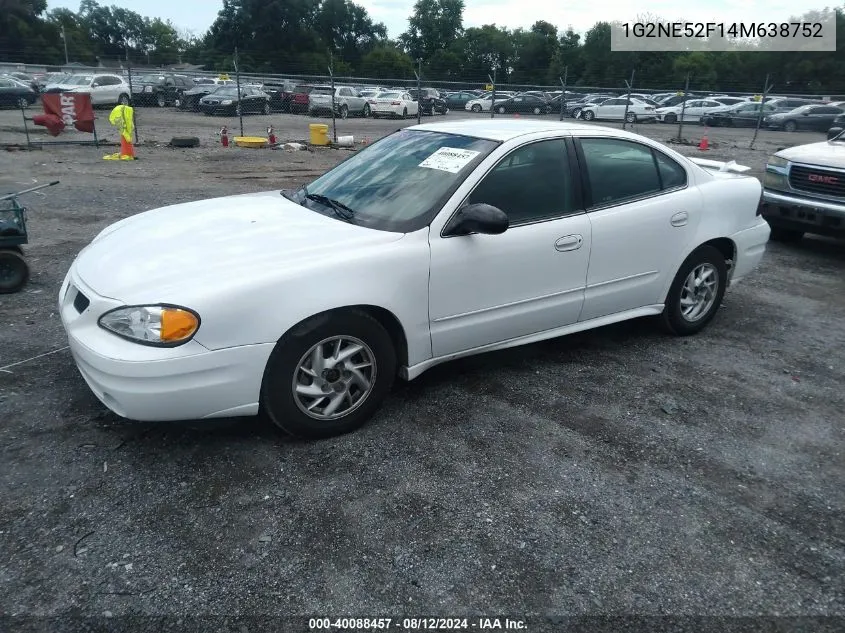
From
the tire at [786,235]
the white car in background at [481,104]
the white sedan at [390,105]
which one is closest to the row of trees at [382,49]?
the white car in background at [481,104]

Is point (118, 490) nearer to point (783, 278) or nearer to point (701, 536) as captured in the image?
point (701, 536)

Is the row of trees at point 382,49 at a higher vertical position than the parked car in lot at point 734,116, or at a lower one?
higher

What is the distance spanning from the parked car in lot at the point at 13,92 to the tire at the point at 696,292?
27.8 m

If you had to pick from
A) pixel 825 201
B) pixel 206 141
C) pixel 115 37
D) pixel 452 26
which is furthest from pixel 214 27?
pixel 825 201

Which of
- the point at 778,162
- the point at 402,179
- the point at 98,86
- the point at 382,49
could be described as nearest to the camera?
the point at 402,179

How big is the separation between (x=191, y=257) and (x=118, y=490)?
1.16 m

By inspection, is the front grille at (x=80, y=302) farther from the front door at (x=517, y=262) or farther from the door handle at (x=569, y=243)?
the door handle at (x=569, y=243)

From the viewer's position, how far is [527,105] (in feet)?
109

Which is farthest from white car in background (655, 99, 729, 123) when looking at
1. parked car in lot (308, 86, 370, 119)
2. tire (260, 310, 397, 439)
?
tire (260, 310, 397, 439)

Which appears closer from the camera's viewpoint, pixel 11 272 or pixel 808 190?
pixel 11 272

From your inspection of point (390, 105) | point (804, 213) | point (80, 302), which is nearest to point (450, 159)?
point (80, 302)

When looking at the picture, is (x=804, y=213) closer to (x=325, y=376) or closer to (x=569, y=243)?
(x=569, y=243)

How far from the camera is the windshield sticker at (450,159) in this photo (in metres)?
3.86

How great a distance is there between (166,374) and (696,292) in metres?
3.89
